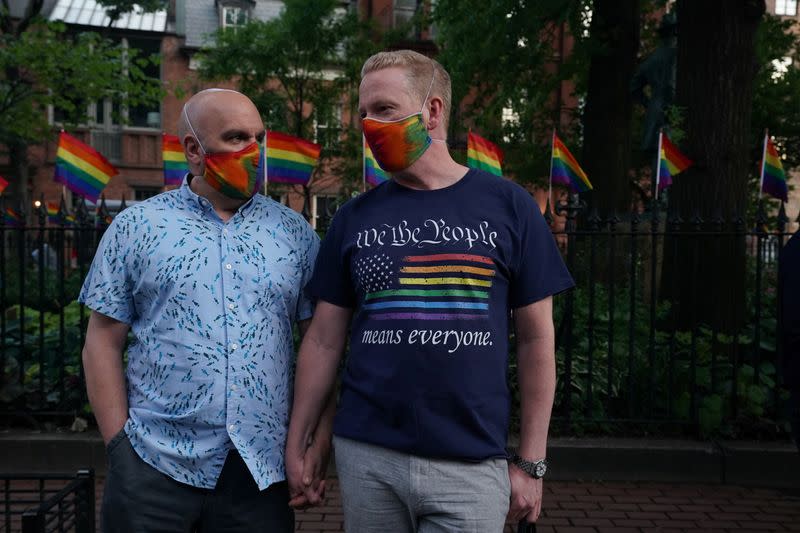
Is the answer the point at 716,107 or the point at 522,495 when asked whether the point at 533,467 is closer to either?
the point at 522,495

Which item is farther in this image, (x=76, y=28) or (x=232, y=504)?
(x=76, y=28)

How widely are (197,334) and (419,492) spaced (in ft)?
2.29

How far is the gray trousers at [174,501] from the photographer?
84.0 inches

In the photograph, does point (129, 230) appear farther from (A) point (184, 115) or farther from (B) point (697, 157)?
(B) point (697, 157)

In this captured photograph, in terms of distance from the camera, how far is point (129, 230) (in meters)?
2.22

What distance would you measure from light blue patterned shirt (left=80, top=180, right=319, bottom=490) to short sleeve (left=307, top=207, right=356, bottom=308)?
0.11 meters

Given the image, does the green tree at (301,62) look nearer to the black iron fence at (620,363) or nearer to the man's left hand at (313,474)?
the black iron fence at (620,363)

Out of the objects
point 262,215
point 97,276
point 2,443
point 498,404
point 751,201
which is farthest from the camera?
point 751,201

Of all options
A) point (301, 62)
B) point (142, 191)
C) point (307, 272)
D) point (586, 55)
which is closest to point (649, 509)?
point (307, 272)

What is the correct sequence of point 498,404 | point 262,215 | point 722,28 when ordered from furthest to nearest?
point 722,28 → point 262,215 → point 498,404

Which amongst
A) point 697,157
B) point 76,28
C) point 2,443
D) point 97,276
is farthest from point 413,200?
point 76,28

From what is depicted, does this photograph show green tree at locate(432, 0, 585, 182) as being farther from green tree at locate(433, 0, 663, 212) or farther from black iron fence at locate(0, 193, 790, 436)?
black iron fence at locate(0, 193, 790, 436)

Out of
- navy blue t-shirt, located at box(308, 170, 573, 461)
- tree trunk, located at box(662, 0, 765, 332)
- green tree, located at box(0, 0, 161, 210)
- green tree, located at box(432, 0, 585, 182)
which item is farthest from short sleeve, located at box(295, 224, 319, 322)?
green tree, located at box(0, 0, 161, 210)

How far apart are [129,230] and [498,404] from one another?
1.07 metres
